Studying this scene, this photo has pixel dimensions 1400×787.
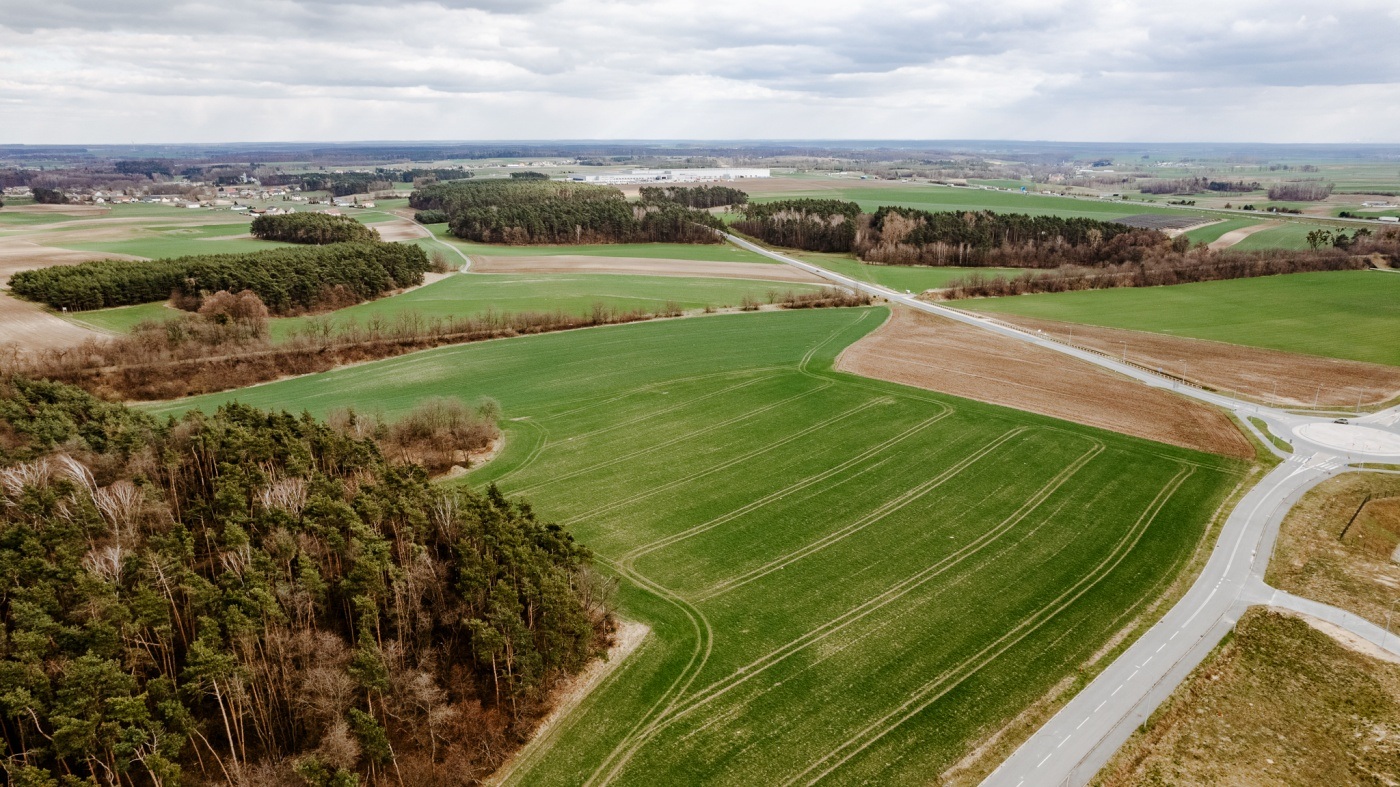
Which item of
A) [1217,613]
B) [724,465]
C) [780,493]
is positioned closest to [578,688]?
[780,493]

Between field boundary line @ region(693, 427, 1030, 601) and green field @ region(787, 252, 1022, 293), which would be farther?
green field @ region(787, 252, 1022, 293)

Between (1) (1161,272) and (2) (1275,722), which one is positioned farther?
(1) (1161,272)

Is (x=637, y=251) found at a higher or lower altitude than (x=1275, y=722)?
higher

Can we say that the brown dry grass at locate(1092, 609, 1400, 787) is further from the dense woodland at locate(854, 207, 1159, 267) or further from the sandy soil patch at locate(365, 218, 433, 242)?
the sandy soil patch at locate(365, 218, 433, 242)

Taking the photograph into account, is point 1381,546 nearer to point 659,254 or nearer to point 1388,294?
point 1388,294

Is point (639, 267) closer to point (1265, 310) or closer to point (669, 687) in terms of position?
point (1265, 310)

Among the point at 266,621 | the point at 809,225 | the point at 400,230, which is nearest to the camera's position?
the point at 266,621

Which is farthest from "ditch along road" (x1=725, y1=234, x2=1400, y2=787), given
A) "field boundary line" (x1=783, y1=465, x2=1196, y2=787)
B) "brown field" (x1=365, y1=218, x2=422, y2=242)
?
"brown field" (x1=365, y1=218, x2=422, y2=242)
